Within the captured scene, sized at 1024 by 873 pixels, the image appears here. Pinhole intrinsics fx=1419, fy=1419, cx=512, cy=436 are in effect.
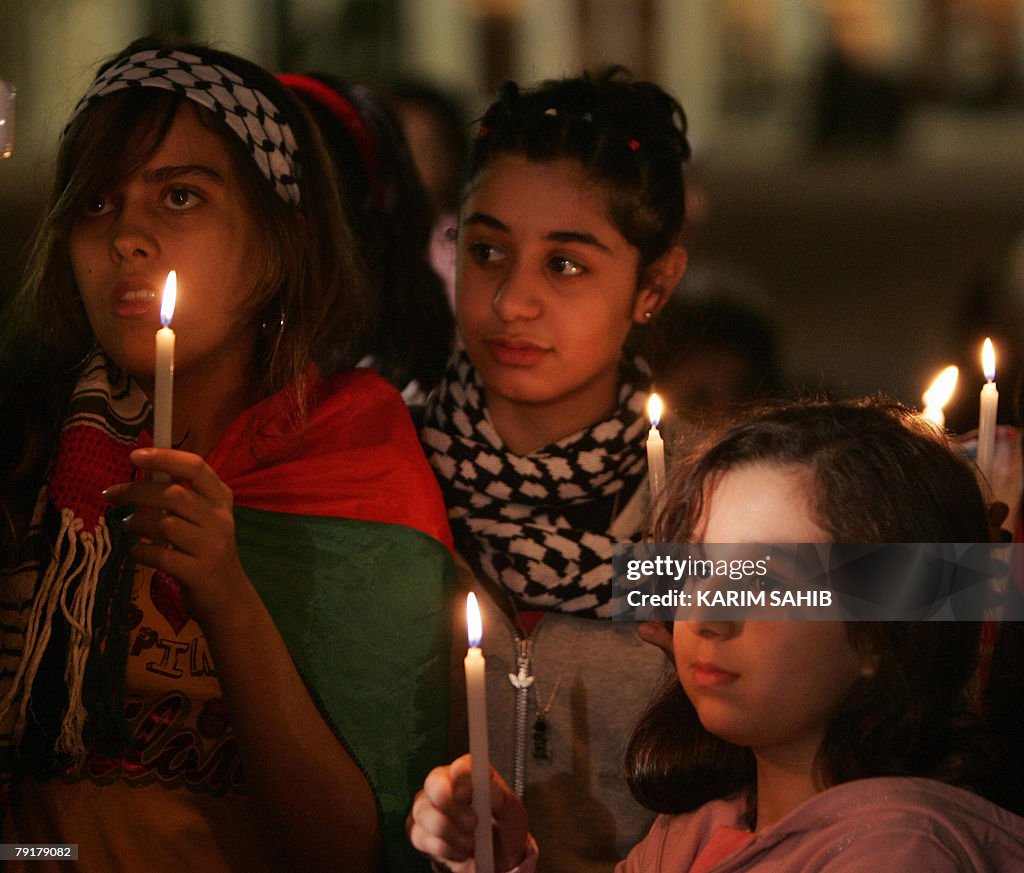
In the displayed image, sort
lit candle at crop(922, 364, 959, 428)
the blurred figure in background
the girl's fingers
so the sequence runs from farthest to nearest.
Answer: the blurred figure in background → lit candle at crop(922, 364, 959, 428) → the girl's fingers

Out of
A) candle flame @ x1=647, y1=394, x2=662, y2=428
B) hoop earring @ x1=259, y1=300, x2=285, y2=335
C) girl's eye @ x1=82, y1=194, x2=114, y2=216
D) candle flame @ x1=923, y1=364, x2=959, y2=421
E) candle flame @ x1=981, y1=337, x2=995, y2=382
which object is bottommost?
candle flame @ x1=647, y1=394, x2=662, y2=428

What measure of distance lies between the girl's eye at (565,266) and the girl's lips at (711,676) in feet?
2.43

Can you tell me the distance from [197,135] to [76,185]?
159mm

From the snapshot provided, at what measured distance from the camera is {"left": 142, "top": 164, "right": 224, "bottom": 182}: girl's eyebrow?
67.6 inches

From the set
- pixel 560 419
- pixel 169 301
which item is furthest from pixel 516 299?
pixel 169 301

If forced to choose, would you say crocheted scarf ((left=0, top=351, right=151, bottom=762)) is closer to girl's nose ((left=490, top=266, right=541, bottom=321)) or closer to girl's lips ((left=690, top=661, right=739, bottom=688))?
girl's nose ((left=490, top=266, right=541, bottom=321))

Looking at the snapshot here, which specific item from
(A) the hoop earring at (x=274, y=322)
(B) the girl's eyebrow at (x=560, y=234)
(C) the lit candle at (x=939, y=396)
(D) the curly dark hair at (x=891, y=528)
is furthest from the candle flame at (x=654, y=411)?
(A) the hoop earring at (x=274, y=322)

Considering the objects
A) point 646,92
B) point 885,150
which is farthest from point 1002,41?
point 646,92

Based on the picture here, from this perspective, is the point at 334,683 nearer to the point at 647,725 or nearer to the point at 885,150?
the point at 647,725

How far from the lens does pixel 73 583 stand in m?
1.64

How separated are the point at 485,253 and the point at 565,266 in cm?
11

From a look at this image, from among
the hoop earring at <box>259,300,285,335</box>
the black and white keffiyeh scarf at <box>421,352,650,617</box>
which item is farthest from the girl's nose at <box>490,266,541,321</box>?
the hoop earring at <box>259,300,285,335</box>

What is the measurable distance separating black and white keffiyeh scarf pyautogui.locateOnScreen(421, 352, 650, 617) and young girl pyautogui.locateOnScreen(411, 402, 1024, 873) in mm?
450

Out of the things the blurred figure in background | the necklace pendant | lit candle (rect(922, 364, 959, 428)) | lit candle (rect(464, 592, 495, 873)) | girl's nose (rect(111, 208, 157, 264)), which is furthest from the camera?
the blurred figure in background
